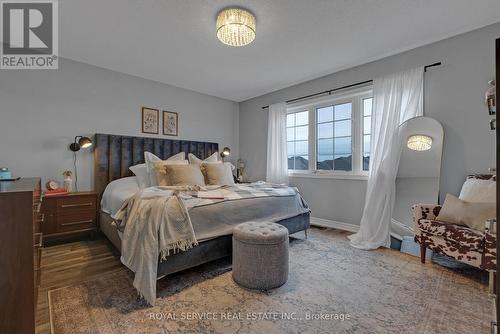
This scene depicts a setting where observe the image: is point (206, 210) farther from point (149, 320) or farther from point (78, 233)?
point (78, 233)

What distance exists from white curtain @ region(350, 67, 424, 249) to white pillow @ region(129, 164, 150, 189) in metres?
2.85

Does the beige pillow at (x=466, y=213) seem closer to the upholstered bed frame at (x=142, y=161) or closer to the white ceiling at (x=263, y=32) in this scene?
the upholstered bed frame at (x=142, y=161)

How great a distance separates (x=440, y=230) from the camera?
2141 millimetres

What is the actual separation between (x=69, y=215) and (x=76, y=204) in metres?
0.15

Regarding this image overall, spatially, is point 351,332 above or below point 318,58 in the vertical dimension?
below

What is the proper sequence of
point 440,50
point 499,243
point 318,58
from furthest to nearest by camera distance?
point 318,58 → point 440,50 → point 499,243

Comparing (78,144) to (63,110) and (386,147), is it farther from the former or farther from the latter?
(386,147)

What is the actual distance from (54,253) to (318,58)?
404 centimetres

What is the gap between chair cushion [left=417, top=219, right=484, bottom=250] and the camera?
1.91 meters

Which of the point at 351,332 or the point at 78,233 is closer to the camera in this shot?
the point at 351,332

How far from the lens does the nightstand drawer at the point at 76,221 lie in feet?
9.23

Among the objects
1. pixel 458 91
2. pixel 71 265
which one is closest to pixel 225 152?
pixel 71 265

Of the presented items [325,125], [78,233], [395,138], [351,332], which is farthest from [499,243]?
[78,233]

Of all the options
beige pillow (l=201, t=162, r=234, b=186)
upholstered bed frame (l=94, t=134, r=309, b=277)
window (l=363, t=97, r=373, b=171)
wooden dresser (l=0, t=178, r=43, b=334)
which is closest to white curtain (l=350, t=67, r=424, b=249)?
window (l=363, t=97, r=373, b=171)
